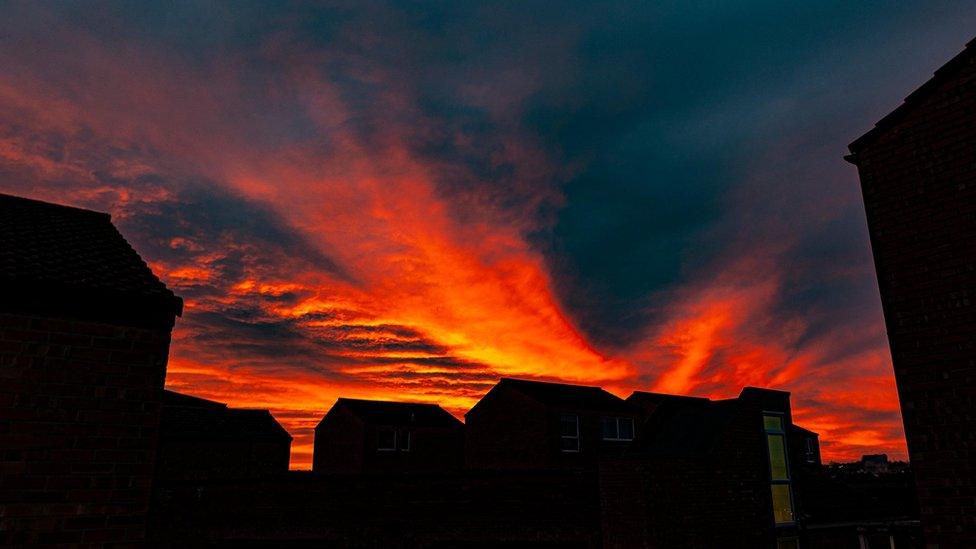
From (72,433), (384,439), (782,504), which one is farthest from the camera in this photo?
(384,439)

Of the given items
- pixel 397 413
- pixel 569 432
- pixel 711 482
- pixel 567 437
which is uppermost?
pixel 397 413

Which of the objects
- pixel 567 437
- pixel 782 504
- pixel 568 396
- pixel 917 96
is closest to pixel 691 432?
pixel 782 504

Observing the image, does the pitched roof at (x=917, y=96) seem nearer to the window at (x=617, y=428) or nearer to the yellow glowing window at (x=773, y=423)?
the yellow glowing window at (x=773, y=423)

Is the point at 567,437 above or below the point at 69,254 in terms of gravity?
below

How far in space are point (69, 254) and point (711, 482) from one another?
1444cm

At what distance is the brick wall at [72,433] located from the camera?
6043mm

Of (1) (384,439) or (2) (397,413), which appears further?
(2) (397,413)

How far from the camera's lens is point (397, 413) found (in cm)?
5238

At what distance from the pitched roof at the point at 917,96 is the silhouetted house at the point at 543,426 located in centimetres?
3389

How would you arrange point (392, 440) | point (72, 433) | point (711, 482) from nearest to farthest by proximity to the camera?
point (72, 433)
point (711, 482)
point (392, 440)

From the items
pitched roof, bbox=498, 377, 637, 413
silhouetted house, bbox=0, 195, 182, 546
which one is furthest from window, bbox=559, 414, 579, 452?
silhouetted house, bbox=0, 195, 182, 546

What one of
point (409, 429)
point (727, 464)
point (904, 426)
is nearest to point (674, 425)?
point (727, 464)

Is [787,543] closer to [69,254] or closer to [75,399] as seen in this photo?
[75,399]

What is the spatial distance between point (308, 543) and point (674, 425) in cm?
1087
